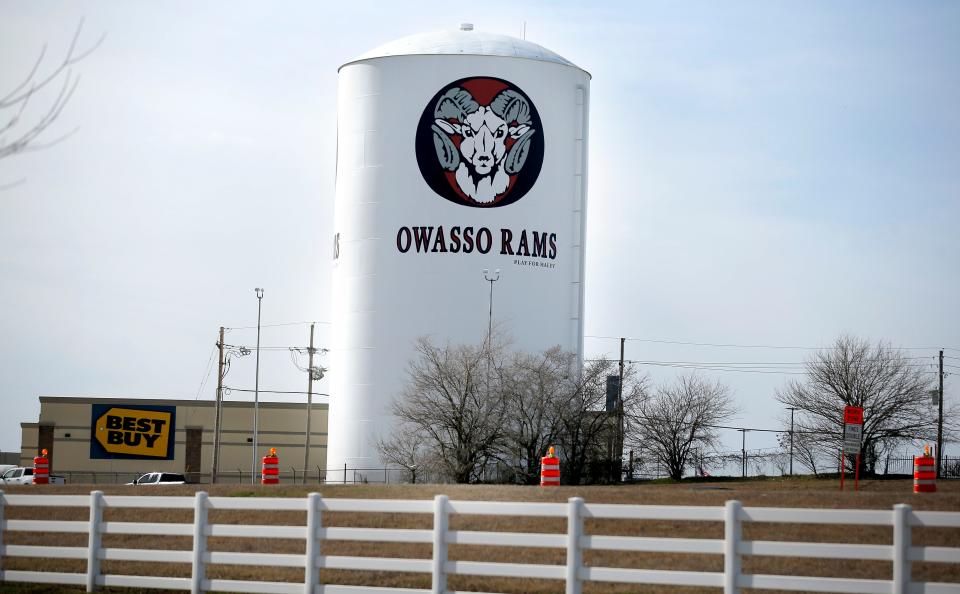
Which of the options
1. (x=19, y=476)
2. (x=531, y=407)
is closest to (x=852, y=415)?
(x=531, y=407)

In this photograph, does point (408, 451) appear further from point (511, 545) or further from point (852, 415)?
point (511, 545)

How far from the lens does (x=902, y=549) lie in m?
14.1

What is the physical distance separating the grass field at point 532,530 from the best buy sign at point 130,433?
4217cm

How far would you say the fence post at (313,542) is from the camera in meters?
16.8

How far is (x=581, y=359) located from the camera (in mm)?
54875

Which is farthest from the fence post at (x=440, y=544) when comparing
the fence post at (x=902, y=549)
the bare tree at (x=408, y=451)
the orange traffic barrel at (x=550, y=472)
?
the bare tree at (x=408, y=451)

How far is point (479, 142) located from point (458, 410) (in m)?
9.67

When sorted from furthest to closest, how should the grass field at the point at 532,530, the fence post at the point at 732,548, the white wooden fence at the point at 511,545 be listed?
the grass field at the point at 532,530 < the fence post at the point at 732,548 < the white wooden fence at the point at 511,545

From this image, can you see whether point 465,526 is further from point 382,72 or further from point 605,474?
point 382,72

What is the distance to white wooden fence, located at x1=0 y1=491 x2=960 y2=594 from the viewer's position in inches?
564

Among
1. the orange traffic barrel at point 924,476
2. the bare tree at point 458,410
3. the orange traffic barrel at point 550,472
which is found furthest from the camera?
the bare tree at point 458,410

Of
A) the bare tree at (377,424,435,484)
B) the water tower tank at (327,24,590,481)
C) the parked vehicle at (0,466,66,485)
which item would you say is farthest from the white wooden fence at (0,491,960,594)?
the parked vehicle at (0,466,66,485)

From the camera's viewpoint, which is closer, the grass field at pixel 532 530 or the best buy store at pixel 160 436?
the grass field at pixel 532 530

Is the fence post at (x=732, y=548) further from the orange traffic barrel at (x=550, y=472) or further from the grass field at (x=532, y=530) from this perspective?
the orange traffic barrel at (x=550, y=472)
